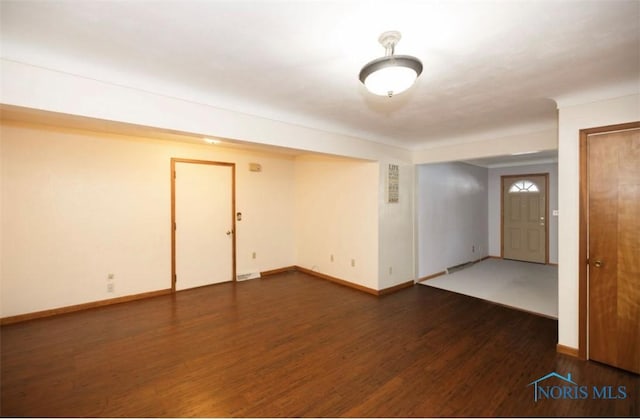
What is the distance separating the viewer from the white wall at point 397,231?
14.0ft

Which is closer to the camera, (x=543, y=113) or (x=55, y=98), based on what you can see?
(x=55, y=98)

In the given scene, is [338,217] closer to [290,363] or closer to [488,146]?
[488,146]

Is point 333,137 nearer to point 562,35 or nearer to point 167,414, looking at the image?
point 562,35

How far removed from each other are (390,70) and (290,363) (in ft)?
7.99

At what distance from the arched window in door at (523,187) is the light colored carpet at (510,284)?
5.70ft

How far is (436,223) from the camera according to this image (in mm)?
5262

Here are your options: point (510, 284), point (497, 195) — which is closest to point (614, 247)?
point (510, 284)

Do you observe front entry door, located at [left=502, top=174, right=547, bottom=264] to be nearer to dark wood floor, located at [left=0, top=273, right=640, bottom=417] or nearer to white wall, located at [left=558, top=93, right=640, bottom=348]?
dark wood floor, located at [left=0, top=273, right=640, bottom=417]

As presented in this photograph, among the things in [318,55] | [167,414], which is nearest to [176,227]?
[167,414]

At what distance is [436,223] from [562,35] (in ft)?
13.0

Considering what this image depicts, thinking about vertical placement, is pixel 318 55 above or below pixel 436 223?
above

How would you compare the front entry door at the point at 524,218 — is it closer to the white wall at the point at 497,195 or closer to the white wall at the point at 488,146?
the white wall at the point at 497,195

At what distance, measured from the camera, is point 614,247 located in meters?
2.36

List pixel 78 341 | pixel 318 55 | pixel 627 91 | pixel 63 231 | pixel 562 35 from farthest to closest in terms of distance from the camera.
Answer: pixel 63 231 → pixel 78 341 → pixel 627 91 → pixel 318 55 → pixel 562 35
